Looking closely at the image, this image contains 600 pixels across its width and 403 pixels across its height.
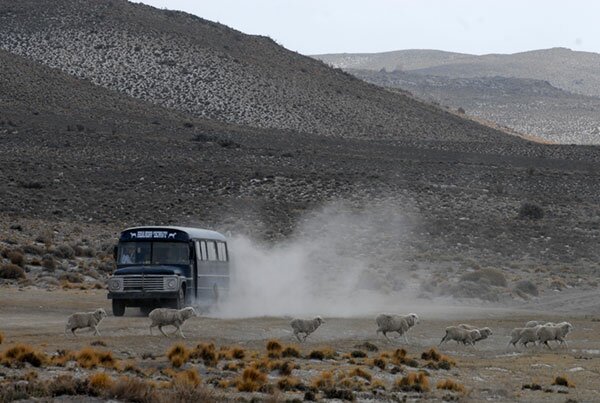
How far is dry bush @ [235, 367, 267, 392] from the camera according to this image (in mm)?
19781

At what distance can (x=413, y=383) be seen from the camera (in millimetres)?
21328

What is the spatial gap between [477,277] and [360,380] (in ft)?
105

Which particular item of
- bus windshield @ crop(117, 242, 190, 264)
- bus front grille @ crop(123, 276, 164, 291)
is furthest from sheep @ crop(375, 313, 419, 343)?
bus windshield @ crop(117, 242, 190, 264)

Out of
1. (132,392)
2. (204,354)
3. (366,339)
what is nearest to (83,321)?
(204,354)

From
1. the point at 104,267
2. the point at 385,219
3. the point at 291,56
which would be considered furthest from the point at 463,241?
the point at 291,56

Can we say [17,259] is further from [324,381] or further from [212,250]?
[324,381]

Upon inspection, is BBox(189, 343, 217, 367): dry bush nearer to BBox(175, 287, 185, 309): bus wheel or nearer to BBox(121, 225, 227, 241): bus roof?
BBox(175, 287, 185, 309): bus wheel

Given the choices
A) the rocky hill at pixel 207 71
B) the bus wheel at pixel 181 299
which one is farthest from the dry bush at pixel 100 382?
the rocky hill at pixel 207 71

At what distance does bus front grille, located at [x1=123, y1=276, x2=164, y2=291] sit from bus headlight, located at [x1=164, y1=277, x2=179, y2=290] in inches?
5.0

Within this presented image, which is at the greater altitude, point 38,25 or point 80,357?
point 38,25

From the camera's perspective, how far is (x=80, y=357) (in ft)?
70.3

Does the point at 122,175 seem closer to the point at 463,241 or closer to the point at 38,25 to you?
the point at 463,241

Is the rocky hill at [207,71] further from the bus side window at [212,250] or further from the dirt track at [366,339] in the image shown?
the bus side window at [212,250]

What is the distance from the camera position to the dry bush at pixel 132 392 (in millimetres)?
17500
